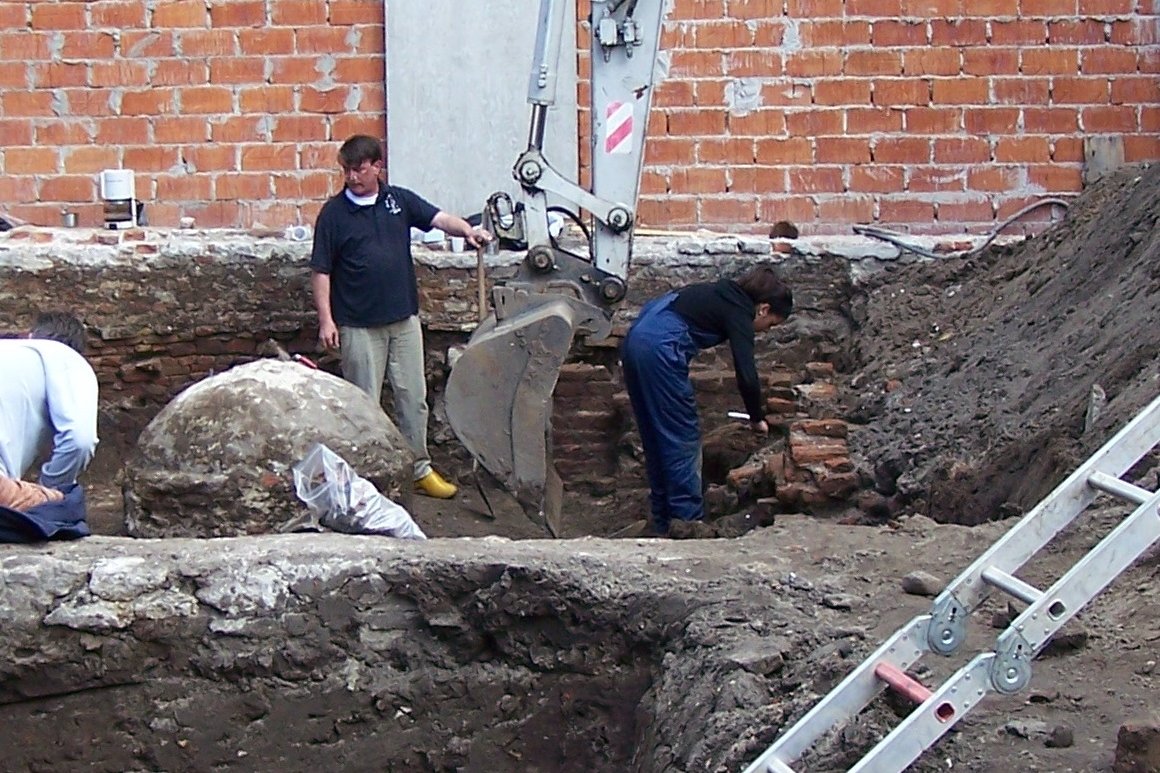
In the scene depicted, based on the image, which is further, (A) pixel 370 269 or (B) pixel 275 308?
(B) pixel 275 308

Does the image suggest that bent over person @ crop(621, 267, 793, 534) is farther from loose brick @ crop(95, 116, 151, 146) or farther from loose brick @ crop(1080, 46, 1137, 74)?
loose brick @ crop(95, 116, 151, 146)

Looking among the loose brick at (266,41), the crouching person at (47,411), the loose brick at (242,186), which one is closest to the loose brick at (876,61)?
the loose brick at (266,41)

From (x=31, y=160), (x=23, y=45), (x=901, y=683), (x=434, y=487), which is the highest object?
(x=23, y=45)

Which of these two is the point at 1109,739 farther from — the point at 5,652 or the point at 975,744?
the point at 5,652

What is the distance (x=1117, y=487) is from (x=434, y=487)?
5060mm

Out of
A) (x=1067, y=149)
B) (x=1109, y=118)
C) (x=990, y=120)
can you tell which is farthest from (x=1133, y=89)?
(x=990, y=120)

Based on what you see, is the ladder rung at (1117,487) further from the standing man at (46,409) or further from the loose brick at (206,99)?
the loose brick at (206,99)

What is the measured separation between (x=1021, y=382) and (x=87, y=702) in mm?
4200

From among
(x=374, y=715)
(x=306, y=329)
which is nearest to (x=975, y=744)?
(x=374, y=715)

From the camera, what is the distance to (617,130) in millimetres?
7602

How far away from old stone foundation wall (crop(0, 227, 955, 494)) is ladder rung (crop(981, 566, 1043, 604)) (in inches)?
205

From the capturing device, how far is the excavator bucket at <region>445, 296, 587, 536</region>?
712cm

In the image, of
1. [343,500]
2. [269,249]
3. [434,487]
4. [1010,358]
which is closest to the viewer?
[343,500]

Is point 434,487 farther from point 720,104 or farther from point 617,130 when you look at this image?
point 720,104
